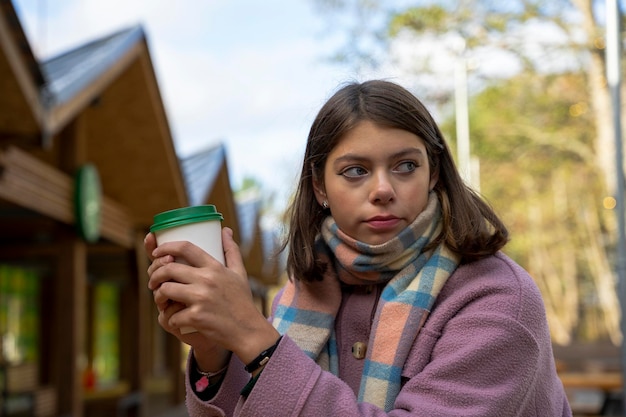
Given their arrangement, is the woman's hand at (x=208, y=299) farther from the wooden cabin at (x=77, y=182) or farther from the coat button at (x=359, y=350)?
the wooden cabin at (x=77, y=182)

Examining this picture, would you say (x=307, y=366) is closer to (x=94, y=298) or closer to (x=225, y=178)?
(x=225, y=178)

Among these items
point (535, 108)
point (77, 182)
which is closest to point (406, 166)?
point (77, 182)

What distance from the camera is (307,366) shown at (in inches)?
61.8

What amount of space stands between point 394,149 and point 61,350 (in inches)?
386

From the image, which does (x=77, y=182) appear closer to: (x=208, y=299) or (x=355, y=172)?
(x=355, y=172)

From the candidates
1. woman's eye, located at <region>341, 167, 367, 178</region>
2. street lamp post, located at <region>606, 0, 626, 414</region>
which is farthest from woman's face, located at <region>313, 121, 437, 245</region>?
street lamp post, located at <region>606, 0, 626, 414</region>

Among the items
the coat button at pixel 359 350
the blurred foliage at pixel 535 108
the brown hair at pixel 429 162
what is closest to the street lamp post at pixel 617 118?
the blurred foliage at pixel 535 108

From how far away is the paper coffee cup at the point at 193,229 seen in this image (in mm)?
1629

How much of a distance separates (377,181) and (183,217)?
1.22ft

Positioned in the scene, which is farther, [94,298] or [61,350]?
[94,298]

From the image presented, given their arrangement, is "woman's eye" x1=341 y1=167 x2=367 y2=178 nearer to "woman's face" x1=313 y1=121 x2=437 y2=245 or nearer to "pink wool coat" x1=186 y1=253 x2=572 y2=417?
"woman's face" x1=313 y1=121 x2=437 y2=245

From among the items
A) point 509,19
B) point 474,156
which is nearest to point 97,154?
point 509,19

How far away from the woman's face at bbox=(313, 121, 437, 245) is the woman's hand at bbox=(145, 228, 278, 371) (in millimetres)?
287

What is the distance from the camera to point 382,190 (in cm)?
173
